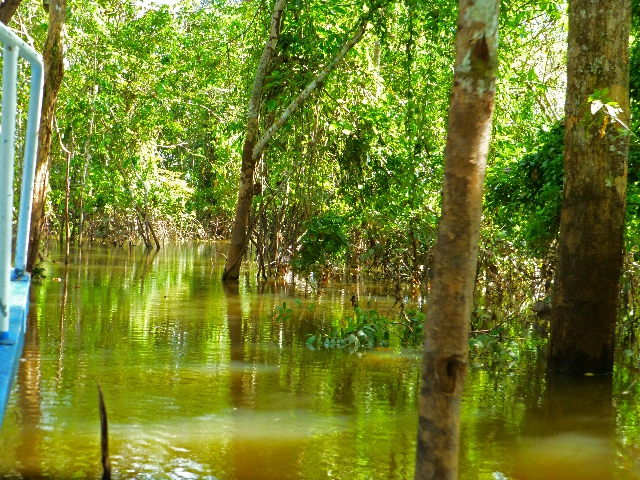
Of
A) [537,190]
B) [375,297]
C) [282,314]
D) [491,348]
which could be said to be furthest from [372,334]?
[375,297]

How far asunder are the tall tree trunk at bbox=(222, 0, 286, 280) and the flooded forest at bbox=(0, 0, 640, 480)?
0.21 ft

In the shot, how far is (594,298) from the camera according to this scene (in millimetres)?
7477

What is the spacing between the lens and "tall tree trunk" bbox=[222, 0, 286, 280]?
15.7 meters

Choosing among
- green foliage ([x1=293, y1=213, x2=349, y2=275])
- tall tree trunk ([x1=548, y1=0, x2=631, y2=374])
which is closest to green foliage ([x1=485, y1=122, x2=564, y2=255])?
tall tree trunk ([x1=548, y1=0, x2=631, y2=374])

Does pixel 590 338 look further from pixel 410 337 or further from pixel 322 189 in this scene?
pixel 322 189

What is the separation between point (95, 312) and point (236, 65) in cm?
1066

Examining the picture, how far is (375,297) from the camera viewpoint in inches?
585

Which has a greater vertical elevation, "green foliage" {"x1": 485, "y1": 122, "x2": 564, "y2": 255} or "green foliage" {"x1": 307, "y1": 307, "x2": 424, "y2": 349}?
"green foliage" {"x1": 485, "y1": 122, "x2": 564, "y2": 255}

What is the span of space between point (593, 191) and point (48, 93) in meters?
10.9

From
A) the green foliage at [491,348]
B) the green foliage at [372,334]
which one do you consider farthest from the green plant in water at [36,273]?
the green foliage at [491,348]

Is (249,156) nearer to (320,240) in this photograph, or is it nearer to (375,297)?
(320,240)

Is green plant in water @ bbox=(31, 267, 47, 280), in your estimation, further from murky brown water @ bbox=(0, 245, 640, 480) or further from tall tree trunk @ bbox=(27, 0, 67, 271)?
murky brown water @ bbox=(0, 245, 640, 480)

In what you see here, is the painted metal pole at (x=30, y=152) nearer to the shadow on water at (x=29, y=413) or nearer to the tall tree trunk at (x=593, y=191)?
the shadow on water at (x=29, y=413)

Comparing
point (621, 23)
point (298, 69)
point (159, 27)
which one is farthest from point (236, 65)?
point (621, 23)
